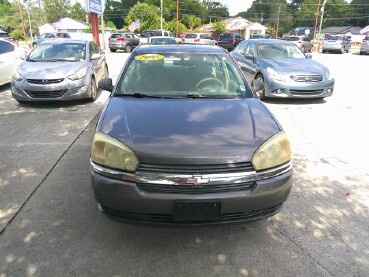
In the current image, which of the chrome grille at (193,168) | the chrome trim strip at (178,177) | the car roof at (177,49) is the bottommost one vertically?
the chrome trim strip at (178,177)

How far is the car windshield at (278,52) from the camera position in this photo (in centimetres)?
886

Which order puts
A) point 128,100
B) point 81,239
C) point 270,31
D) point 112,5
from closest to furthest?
point 81,239, point 128,100, point 270,31, point 112,5

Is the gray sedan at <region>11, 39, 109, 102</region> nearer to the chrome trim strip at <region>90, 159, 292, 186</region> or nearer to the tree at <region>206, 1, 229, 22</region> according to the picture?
the chrome trim strip at <region>90, 159, 292, 186</region>

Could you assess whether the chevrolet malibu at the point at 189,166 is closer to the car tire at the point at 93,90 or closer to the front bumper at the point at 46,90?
the front bumper at the point at 46,90

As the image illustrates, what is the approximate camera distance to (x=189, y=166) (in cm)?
245

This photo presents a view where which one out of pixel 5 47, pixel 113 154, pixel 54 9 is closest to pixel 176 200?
pixel 113 154

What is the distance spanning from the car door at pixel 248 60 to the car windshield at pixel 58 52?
399 cm

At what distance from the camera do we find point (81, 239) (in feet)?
9.41

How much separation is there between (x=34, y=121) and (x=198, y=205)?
16.5 ft

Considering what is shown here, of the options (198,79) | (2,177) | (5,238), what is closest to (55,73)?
(2,177)

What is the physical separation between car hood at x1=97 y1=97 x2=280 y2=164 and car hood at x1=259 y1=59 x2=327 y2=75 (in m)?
4.95

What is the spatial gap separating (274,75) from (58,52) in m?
5.29

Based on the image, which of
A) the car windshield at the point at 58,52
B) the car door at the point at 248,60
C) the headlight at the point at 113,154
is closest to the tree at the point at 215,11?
the car door at the point at 248,60

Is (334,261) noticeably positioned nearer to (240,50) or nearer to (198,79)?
(198,79)
